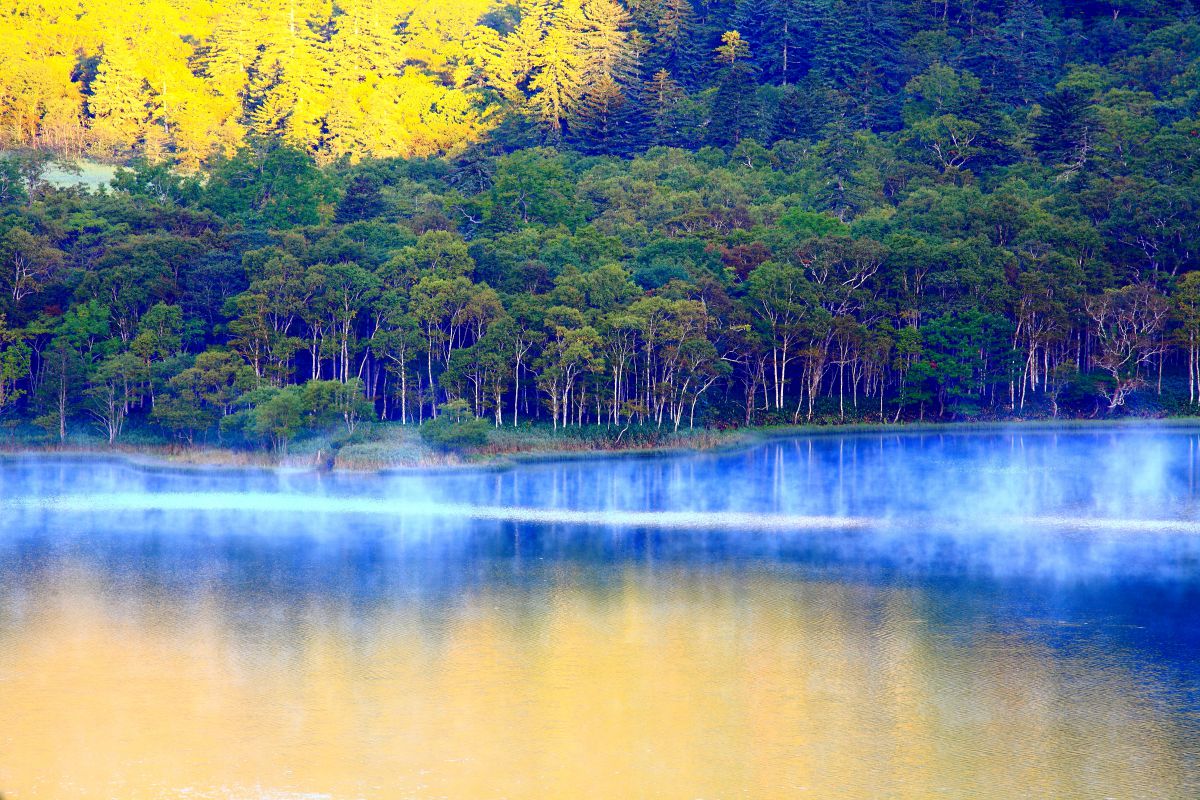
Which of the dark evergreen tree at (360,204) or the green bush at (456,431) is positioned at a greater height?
the dark evergreen tree at (360,204)

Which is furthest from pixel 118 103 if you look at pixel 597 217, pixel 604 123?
pixel 597 217

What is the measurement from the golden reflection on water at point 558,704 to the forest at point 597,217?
1978 cm

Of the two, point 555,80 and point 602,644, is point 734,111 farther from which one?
point 602,644

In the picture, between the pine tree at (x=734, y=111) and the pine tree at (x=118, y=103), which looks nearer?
the pine tree at (x=118, y=103)

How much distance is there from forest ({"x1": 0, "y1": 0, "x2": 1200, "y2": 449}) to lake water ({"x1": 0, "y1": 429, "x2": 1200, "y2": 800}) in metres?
11.7

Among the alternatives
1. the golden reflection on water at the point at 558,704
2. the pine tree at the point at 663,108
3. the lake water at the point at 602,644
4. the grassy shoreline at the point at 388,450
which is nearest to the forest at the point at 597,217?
the pine tree at the point at 663,108

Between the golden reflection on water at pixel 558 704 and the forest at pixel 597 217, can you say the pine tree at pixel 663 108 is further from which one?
the golden reflection on water at pixel 558 704

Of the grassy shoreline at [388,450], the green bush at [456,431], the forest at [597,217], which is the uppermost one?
the forest at [597,217]

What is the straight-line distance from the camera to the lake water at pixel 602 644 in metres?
12.9

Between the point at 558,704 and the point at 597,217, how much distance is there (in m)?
46.5

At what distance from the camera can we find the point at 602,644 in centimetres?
1745

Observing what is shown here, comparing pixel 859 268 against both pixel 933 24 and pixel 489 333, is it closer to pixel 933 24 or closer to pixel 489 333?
pixel 489 333

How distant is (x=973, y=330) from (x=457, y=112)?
42.0 metres

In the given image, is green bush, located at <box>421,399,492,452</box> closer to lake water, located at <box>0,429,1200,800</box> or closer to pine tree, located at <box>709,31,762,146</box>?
lake water, located at <box>0,429,1200,800</box>
